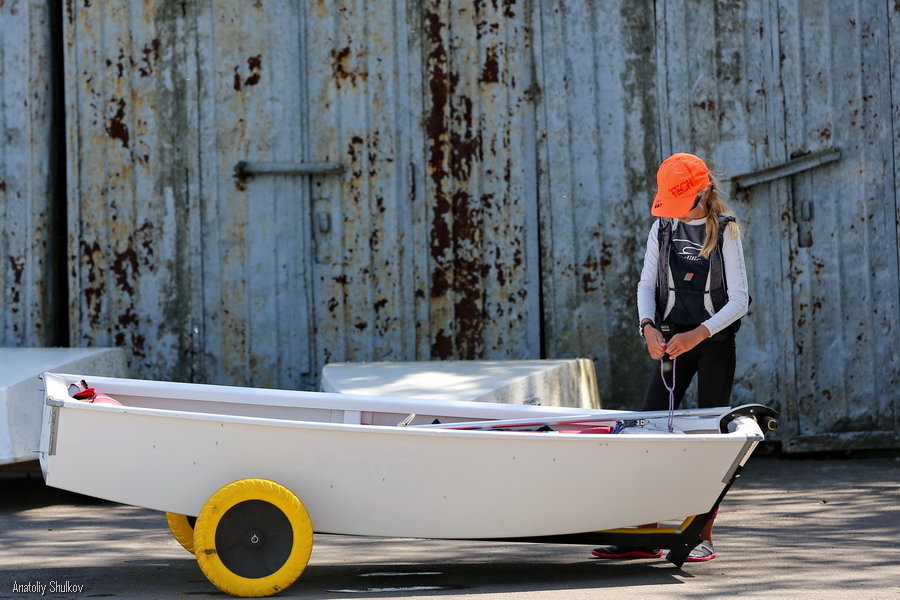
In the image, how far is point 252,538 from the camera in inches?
160

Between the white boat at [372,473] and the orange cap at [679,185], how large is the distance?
896mm

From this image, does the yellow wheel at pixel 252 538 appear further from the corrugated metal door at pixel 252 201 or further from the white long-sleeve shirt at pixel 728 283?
the corrugated metal door at pixel 252 201

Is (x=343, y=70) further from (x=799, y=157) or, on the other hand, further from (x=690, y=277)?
(x=690, y=277)

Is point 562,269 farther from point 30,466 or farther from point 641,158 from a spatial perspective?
point 30,466

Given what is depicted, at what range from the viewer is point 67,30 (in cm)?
720

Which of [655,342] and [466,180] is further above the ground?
[466,180]

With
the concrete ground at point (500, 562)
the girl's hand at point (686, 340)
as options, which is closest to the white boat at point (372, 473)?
the concrete ground at point (500, 562)

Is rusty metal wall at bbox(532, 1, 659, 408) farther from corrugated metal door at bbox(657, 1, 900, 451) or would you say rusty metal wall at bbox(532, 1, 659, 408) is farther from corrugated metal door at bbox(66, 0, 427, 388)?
corrugated metal door at bbox(66, 0, 427, 388)

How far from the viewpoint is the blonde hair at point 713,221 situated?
455 cm

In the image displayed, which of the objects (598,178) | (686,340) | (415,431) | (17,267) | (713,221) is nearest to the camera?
(415,431)

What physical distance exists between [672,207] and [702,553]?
140 cm

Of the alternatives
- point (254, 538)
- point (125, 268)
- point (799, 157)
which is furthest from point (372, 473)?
point (799, 157)

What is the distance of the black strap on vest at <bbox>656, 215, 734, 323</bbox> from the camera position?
4574 mm

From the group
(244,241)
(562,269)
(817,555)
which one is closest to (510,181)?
(562,269)
